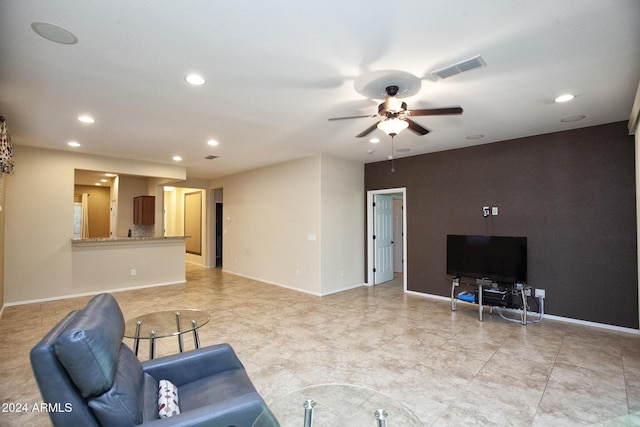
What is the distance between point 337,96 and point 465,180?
10.5 ft

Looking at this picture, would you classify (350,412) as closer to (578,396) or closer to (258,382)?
(258,382)

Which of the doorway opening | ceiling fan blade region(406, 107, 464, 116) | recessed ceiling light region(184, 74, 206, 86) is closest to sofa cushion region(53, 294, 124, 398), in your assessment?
recessed ceiling light region(184, 74, 206, 86)

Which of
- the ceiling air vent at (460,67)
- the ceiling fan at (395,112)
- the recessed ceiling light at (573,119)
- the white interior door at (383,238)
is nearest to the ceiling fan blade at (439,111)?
the ceiling fan at (395,112)

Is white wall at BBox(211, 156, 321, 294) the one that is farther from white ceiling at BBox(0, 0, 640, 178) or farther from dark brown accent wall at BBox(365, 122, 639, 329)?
dark brown accent wall at BBox(365, 122, 639, 329)

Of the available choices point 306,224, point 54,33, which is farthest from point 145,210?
point 54,33

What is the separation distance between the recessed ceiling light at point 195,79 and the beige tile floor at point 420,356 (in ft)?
8.75

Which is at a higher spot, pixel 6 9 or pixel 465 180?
pixel 6 9

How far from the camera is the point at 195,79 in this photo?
270 cm

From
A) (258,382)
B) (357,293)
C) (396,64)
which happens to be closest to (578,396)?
(258,382)

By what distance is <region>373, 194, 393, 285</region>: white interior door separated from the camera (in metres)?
6.65

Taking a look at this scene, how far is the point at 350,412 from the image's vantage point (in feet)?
5.96

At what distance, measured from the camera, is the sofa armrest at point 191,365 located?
187 cm

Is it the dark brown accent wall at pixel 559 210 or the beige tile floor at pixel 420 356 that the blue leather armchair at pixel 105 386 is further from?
the dark brown accent wall at pixel 559 210

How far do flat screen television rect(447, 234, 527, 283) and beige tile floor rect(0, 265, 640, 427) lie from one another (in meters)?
0.61
